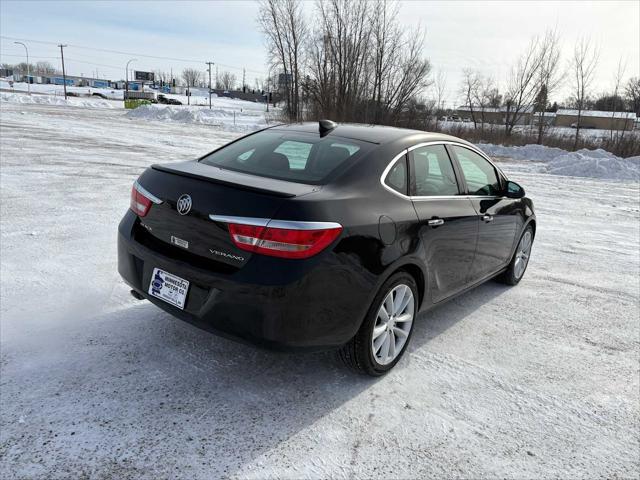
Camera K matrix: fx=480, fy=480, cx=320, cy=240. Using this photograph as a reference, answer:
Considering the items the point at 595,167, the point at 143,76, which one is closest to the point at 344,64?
the point at 595,167

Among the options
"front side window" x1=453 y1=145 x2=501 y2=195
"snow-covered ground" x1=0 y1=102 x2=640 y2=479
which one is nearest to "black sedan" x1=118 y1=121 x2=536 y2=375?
"front side window" x1=453 y1=145 x2=501 y2=195

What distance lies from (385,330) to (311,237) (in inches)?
39.1

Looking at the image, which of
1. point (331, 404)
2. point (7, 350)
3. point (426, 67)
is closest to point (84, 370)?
point (7, 350)

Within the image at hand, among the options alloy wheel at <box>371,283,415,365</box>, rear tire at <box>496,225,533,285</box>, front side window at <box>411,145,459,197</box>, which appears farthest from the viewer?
rear tire at <box>496,225,533,285</box>

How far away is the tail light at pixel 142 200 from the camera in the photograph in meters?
3.08

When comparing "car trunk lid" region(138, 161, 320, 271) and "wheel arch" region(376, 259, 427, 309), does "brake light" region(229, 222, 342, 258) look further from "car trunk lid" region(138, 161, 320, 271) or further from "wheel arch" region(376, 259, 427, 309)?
"wheel arch" region(376, 259, 427, 309)

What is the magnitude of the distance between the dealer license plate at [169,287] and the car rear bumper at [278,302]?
0.04m

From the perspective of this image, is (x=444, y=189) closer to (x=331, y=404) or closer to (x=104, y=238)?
(x=331, y=404)

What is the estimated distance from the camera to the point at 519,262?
5.22 meters

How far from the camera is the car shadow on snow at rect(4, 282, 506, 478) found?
7.90 feet

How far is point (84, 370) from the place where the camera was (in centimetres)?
305

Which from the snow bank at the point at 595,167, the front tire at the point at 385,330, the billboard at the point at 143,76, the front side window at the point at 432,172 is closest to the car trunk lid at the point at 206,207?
the front tire at the point at 385,330

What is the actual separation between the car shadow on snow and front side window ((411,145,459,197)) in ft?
3.99

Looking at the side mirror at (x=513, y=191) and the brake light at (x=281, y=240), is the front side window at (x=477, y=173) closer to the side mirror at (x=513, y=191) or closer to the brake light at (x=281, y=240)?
the side mirror at (x=513, y=191)
